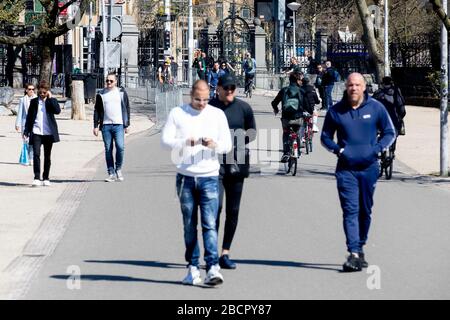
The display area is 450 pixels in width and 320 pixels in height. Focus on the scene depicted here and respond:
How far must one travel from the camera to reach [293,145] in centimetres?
2103

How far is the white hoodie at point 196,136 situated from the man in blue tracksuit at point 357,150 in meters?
1.36

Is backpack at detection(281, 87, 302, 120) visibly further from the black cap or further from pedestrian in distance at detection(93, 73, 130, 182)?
the black cap

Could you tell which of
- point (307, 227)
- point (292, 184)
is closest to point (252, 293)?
point (307, 227)

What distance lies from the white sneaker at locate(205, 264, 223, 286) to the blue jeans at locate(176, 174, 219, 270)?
92 mm

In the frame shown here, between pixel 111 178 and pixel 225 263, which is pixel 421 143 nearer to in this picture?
pixel 111 178

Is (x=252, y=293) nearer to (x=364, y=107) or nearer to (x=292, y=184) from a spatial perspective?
(x=364, y=107)

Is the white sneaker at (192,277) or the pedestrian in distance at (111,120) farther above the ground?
the pedestrian in distance at (111,120)

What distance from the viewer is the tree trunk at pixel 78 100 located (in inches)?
1427

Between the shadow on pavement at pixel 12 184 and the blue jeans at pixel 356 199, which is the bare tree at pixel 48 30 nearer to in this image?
the shadow on pavement at pixel 12 184

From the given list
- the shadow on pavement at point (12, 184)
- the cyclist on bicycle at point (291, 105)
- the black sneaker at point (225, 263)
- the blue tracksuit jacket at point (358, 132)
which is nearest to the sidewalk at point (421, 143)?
the cyclist on bicycle at point (291, 105)

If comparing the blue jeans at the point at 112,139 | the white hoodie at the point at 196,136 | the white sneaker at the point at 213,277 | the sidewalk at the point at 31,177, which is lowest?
the sidewalk at the point at 31,177

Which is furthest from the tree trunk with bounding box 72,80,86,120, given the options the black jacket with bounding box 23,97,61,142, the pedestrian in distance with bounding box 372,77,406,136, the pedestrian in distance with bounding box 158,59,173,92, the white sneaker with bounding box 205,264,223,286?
the white sneaker with bounding box 205,264,223,286

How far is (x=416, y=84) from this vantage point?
155ft
